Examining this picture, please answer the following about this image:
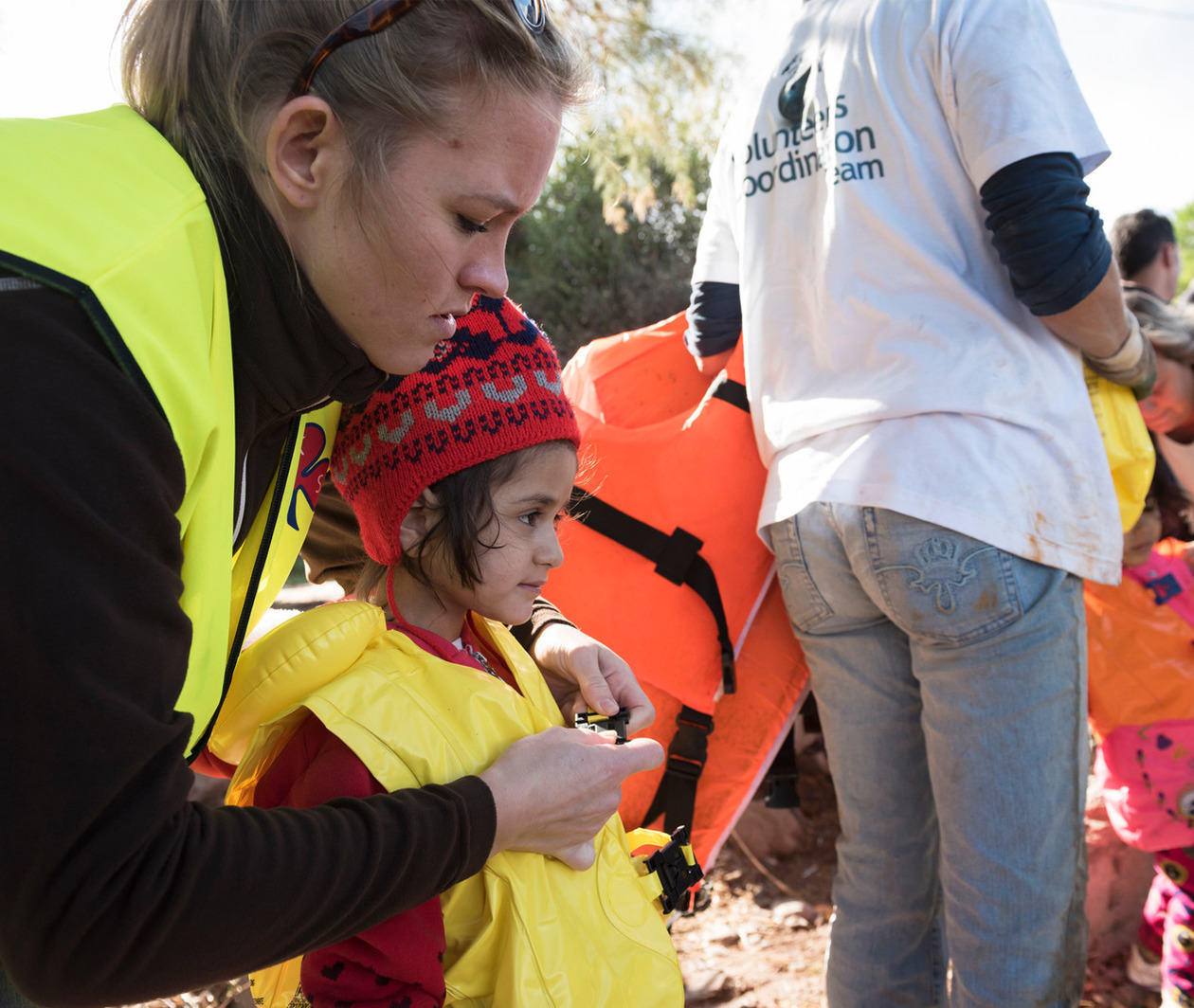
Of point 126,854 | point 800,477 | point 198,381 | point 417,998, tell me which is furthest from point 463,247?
point 800,477

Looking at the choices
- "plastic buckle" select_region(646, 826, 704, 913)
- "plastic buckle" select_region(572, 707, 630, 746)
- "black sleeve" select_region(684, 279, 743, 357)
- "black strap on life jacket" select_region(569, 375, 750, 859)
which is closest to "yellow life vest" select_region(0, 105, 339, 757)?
Result: "plastic buckle" select_region(572, 707, 630, 746)

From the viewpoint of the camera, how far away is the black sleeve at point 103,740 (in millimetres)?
828

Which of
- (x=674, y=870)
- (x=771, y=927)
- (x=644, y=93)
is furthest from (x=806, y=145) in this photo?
(x=644, y=93)

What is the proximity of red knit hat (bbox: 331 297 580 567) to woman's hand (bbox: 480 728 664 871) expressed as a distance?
511 millimetres

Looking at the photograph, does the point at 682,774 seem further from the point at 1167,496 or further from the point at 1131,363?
the point at 1167,496

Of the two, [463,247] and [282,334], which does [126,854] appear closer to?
[282,334]

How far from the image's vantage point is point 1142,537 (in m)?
2.95

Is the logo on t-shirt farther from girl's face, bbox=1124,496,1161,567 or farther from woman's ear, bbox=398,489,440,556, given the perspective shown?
girl's face, bbox=1124,496,1161,567

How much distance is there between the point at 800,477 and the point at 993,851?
2.89ft

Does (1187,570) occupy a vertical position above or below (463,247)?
below

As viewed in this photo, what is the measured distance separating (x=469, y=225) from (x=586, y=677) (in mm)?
873

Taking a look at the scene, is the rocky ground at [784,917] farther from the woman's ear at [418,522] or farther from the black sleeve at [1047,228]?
the black sleeve at [1047,228]

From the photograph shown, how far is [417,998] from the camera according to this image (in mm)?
1221

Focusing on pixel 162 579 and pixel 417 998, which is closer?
pixel 162 579
